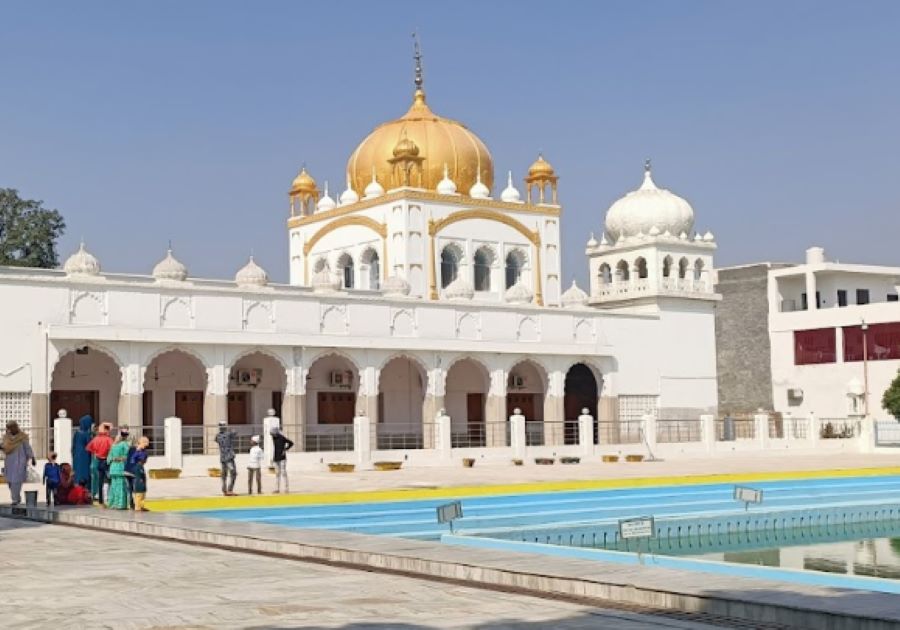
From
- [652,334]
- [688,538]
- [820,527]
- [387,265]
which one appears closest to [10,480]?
[688,538]

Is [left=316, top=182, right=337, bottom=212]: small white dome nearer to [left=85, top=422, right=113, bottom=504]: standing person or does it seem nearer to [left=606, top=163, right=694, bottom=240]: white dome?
[left=606, top=163, right=694, bottom=240]: white dome

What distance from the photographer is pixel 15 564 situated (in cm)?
1163

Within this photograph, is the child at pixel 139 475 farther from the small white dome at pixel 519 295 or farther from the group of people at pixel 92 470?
the small white dome at pixel 519 295

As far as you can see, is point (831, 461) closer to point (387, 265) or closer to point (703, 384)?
point (703, 384)

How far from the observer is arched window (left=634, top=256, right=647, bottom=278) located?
47.3 m

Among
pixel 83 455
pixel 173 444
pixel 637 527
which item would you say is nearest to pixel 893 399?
pixel 173 444

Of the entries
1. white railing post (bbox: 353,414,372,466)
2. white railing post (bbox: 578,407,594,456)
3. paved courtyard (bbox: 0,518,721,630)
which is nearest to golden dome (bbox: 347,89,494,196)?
white railing post (bbox: 578,407,594,456)

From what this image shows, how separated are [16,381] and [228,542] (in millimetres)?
19960

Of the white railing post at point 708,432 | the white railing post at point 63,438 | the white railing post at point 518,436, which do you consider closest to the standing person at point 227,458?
the white railing post at point 63,438

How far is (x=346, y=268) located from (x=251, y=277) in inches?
388

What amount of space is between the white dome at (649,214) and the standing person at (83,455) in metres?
31.4

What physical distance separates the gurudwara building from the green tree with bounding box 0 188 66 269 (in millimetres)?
11466

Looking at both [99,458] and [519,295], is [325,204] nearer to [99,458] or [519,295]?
[519,295]

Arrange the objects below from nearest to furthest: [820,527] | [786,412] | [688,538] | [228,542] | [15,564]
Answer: [15,564] < [228,542] < [688,538] < [820,527] < [786,412]
